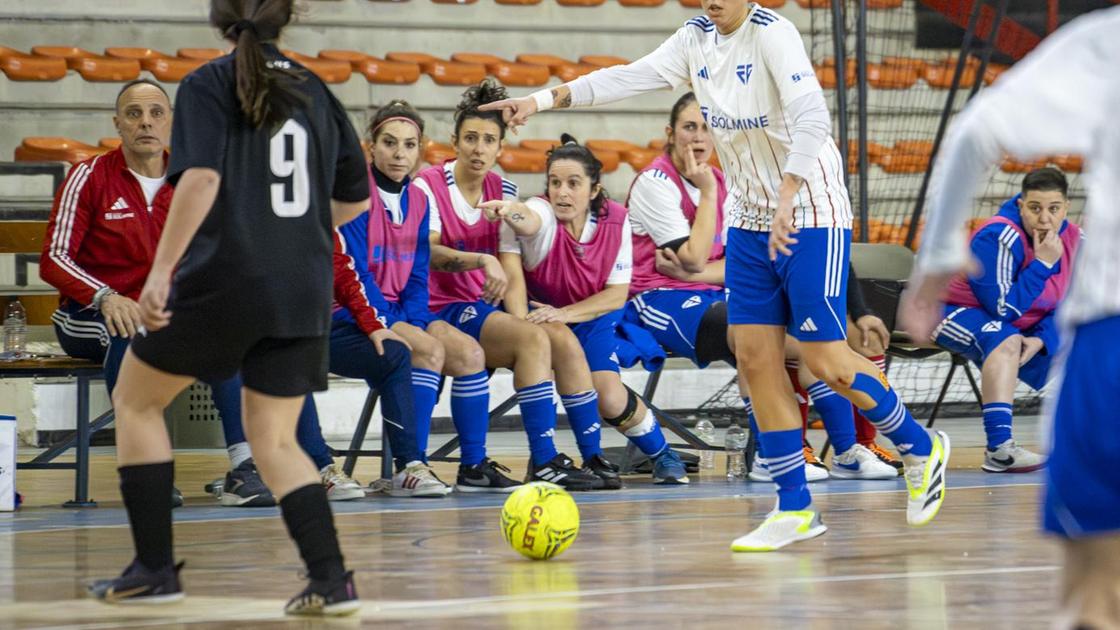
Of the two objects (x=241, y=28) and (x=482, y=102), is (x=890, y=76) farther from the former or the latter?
(x=241, y=28)

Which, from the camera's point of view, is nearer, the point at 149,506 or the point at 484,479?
the point at 149,506

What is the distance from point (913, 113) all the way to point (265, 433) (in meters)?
11.4

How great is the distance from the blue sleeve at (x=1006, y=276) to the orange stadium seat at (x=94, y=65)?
7.62 metres

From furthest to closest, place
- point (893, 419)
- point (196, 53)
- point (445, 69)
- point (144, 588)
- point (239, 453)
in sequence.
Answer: point (445, 69) < point (196, 53) < point (239, 453) < point (893, 419) < point (144, 588)

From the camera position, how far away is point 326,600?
11.3ft

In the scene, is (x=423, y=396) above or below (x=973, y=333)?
below

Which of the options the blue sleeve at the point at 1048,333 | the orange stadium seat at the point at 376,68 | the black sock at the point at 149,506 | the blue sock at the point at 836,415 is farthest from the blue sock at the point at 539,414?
the orange stadium seat at the point at 376,68

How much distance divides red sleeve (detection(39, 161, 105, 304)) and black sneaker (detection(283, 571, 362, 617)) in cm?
305

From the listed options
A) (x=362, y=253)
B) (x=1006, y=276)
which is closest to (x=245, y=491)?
(x=362, y=253)

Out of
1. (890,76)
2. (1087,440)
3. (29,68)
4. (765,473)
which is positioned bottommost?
(765,473)

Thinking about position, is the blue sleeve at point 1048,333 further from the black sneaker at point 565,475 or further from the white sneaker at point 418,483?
the white sneaker at point 418,483

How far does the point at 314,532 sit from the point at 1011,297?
491 cm

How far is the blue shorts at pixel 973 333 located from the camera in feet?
24.6

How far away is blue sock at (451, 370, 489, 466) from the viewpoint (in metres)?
6.64
